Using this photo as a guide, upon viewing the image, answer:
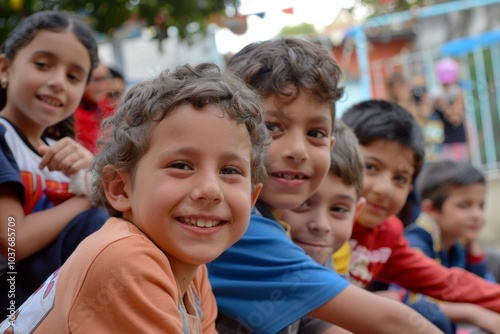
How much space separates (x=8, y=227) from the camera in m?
1.91

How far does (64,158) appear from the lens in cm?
204

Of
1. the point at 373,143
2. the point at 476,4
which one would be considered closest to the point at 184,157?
the point at 373,143

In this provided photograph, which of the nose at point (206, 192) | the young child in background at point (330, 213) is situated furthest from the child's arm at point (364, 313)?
the nose at point (206, 192)

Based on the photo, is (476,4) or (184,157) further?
(476,4)

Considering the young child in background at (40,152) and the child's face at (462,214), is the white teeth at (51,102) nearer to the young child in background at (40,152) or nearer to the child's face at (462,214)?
the young child in background at (40,152)

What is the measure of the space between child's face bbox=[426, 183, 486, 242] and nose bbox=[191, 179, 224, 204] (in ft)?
8.18

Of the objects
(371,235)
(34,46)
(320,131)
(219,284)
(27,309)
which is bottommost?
(371,235)

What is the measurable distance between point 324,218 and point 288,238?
326 millimetres

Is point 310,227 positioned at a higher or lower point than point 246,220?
lower

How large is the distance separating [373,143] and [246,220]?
1266mm

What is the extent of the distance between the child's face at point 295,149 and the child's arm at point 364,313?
347 mm

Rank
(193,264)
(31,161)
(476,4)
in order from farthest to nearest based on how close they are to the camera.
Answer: (476,4)
(31,161)
(193,264)

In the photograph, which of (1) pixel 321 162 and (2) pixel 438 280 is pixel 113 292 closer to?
(1) pixel 321 162

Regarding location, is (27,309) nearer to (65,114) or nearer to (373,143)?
(65,114)
